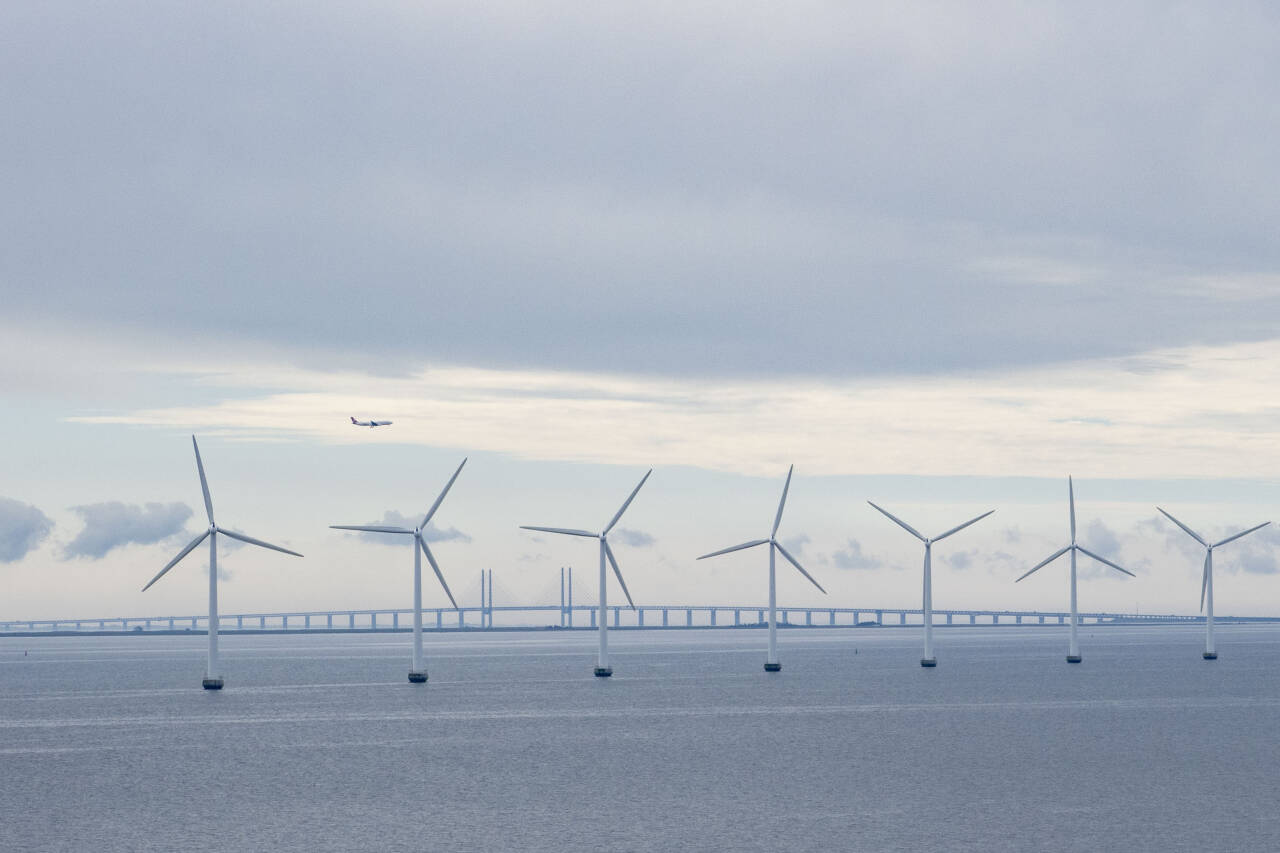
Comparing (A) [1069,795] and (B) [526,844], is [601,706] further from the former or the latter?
(B) [526,844]

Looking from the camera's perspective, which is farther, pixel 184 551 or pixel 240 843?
pixel 184 551

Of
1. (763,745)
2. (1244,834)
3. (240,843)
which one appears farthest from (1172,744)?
(240,843)

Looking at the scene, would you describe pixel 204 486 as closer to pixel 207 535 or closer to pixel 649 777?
pixel 207 535

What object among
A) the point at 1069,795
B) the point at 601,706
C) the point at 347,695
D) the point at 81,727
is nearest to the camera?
the point at 1069,795

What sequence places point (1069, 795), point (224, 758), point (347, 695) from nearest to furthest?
point (1069, 795) → point (224, 758) → point (347, 695)

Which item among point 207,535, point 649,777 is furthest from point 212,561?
point 649,777

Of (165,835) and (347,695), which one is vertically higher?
(165,835)

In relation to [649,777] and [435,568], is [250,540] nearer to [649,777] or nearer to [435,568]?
[435,568]

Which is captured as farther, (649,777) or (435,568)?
(435,568)

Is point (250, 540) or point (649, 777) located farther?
point (250, 540)

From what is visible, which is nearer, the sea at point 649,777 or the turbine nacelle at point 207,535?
the sea at point 649,777

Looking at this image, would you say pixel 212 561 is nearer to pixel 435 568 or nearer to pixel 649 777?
pixel 435 568
